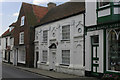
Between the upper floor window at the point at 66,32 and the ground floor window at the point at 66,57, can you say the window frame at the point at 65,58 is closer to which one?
the ground floor window at the point at 66,57

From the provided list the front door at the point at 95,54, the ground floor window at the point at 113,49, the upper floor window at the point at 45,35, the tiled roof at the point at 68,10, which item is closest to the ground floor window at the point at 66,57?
the front door at the point at 95,54

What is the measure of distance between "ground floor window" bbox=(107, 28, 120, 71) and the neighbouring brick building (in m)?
13.3

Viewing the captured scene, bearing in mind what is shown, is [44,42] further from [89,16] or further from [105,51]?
[105,51]

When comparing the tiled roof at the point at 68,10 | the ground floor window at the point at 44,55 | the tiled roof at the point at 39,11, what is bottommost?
the ground floor window at the point at 44,55

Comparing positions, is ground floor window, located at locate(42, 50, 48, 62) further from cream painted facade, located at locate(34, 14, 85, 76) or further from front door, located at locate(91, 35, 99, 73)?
front door, located at locate(91, 35, 99, 73)

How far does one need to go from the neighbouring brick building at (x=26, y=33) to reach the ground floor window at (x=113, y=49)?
13258 millimetres

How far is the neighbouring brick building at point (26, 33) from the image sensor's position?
21.6 meters

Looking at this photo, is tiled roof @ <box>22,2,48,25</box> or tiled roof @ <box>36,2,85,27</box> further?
tiled roof @ <box>22,2,48,25</box>

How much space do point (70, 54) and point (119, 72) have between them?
5.48 metres

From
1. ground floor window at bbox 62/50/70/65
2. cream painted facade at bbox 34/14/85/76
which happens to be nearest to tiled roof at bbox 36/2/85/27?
cream painted facade at bbox 34/14/85/76

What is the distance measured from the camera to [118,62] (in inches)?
395

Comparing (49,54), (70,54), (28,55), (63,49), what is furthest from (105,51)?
(28,55)

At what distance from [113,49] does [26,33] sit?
48.6 feet

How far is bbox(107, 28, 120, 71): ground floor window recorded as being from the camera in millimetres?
10070
